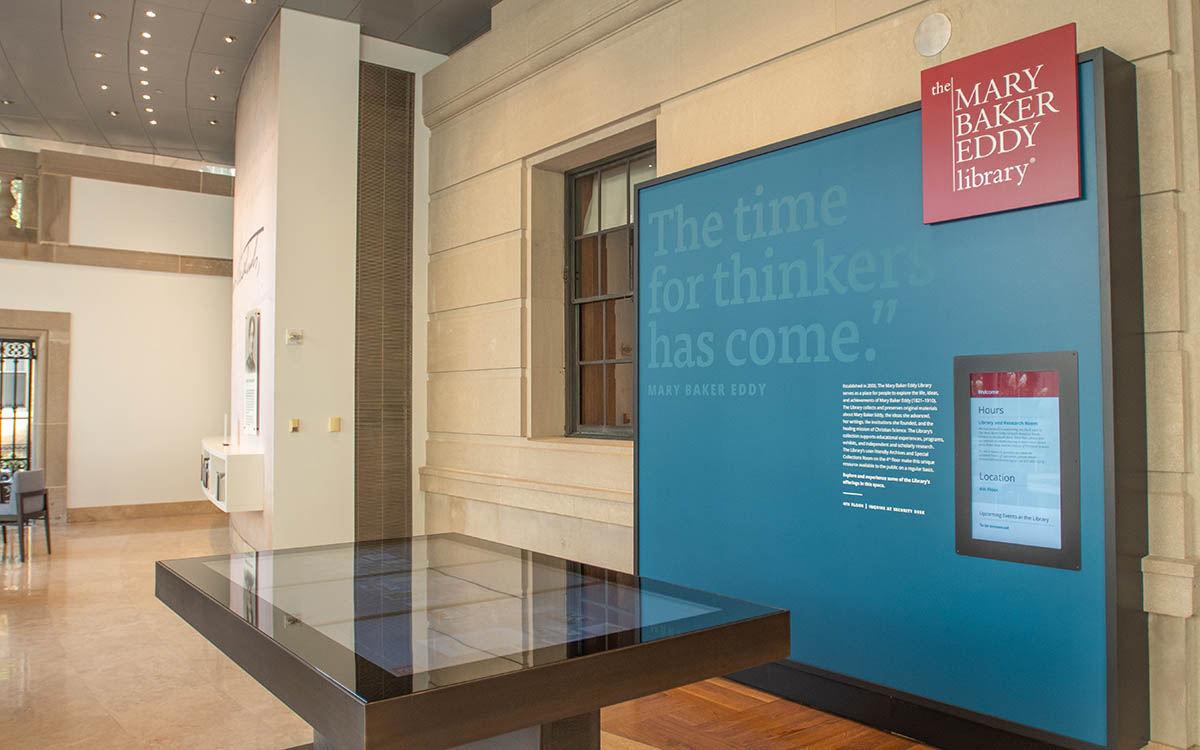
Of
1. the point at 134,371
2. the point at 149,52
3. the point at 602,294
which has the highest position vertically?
the point at 149,52

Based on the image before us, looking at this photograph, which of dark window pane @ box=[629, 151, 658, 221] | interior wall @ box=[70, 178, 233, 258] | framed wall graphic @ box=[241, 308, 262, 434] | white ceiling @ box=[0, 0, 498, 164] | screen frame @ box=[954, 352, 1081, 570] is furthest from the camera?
interior wall @ box=[70, 178, 233, 258]

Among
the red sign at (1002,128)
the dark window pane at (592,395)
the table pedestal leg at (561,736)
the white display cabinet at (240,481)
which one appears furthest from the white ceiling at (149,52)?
the table pedestal leg at (561,736)

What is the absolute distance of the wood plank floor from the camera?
3.42 meters

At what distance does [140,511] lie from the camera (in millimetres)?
11172

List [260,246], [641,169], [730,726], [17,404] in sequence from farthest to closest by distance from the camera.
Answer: [17,404], [260,246], [641,169], [730,726]

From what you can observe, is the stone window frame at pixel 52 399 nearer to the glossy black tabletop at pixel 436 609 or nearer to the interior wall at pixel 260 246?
the interior wall at pixel 260 246

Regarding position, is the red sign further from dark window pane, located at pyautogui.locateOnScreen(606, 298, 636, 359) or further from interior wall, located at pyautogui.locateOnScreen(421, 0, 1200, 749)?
dark window pane, located at pyautogui.locateOnScreen(606, 298, 636, 359)

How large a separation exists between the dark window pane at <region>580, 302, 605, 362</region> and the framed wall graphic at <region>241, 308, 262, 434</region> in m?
3.07

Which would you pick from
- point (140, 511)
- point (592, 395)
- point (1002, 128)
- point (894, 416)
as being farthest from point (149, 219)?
point (1002, 128)

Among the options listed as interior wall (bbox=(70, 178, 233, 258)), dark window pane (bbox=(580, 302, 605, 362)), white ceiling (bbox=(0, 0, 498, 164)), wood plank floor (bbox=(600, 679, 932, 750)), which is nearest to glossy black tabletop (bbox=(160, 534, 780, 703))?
wood plank floor (bbox=(600, 679, 932, 750))

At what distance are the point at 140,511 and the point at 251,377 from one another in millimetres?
4812

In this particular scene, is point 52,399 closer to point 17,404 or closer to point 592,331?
point 17,404

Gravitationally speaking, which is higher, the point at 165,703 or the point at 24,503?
the point at 24,503

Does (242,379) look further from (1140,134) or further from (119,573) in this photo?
(1140,134)
